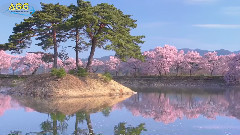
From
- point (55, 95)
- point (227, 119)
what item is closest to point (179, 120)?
point (227, 119)

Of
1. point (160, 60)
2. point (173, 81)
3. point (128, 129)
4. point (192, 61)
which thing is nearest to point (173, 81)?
point (173, 81)

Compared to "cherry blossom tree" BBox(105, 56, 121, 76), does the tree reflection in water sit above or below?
below

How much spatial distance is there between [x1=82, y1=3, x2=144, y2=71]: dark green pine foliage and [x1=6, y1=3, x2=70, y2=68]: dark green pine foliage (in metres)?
3.16

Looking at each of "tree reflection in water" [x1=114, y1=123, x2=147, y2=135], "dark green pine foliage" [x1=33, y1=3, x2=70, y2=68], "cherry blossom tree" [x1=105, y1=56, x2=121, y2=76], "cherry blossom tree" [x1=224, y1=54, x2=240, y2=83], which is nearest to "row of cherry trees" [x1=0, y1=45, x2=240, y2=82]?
"cherry blossom tree" [x1=105, y1=56, x2=121, y2=76]

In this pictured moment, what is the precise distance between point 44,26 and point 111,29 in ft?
23.1

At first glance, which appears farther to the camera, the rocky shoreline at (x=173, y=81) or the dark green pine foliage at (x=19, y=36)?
the rocky shoreline at (x=173, y=81)

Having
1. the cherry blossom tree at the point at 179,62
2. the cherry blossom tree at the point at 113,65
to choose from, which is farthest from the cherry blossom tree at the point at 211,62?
the cherry blossom tree at the point at 113,65

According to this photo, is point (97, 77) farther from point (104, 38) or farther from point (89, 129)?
point (89, 129)

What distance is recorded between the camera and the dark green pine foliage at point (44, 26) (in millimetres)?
28594

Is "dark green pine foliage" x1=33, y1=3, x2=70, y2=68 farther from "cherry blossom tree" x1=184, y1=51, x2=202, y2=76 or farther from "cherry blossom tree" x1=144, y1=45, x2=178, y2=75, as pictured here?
"cherry blossom tree" x1=184, y1=51, x2=202, y2=76

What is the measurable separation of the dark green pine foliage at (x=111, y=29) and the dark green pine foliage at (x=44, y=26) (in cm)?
316

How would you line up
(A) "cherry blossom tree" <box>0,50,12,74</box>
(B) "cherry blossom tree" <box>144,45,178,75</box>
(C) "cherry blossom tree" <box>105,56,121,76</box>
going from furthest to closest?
1. (C) "cherry blossom tree" <box>105,56,121,76</box>
2. (A) "cherry blossom tree" <box>0,50,12,74</box>
3. (B) "cherry blossom tree" <box>144,45,178,75</box>

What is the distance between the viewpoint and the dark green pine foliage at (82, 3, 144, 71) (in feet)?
88.1

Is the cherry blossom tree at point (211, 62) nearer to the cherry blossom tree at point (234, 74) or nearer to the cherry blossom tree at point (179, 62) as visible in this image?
the cherry blossom tree at point (179, 62)
